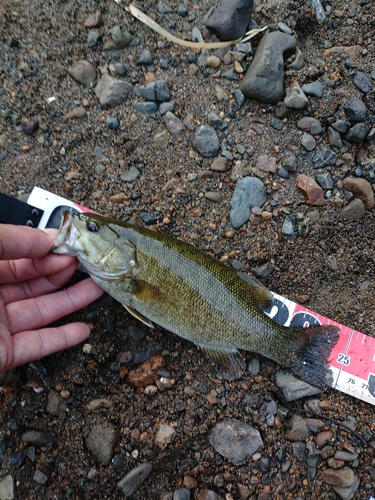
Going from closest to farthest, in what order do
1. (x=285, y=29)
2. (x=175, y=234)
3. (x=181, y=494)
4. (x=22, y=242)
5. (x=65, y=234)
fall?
(x=22, y=242), (x=65, y=234), (x=181, y=494), (x=175, y=234), (x=285, y=29)

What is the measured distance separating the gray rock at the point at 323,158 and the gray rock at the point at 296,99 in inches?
22.0

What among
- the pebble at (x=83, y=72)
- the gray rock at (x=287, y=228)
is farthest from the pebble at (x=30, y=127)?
the gray rock at (x=287, y=228)

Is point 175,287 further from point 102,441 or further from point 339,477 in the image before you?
point 339,477

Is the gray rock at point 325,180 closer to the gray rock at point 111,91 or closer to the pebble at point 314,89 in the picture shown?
the pebble at point 314,89

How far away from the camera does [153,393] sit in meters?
3.93

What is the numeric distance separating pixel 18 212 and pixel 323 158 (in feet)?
11.0

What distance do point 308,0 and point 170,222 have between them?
320cm

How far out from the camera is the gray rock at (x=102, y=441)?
3670 millimetres

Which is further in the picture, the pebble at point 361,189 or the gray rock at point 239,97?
the gray rock at point 239,97

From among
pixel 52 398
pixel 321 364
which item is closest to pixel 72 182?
pixel 52 398

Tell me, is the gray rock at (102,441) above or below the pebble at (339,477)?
below

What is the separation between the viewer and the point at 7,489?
3568 millimetres

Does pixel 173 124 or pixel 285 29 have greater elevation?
pixel 285 29

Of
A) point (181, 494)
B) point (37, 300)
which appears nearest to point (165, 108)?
point (37, 300)
